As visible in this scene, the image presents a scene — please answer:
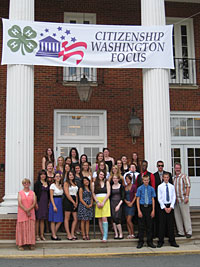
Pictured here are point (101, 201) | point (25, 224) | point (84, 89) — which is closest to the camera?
point (25, 224)

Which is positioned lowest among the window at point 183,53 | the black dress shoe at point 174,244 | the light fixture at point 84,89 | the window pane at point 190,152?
the black dress shoe at point 174,244

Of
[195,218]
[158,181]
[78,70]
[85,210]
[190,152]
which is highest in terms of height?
[78,70]

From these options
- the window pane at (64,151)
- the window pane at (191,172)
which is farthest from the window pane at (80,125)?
the window pane at (191,172)

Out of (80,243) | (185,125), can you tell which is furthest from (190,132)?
(80,243)

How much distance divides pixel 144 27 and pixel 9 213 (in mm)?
5555

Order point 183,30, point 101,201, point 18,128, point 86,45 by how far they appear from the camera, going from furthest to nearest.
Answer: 1. point 183,30
2. point 86,45
3. point 18,128
4. point 101,201

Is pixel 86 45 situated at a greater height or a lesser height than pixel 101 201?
greater

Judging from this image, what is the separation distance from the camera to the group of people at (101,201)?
8430 millimetres

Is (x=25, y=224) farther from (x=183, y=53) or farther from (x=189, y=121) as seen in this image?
(x=183, y=53)

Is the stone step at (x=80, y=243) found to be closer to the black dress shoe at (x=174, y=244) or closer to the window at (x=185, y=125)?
the black dress shoe at (x=174, y=244)

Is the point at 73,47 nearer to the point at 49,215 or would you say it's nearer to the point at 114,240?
the point at 49,215

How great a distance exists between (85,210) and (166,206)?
188 cm

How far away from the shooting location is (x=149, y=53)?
361 inches

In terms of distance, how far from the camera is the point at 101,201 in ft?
28.2
